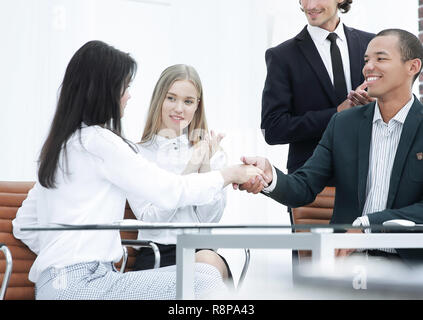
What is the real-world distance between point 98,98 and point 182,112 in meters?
0.91

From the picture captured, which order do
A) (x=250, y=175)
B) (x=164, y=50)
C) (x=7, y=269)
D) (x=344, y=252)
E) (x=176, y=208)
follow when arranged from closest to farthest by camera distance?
(x=344, y=252), (x=7, y=269), (x=250, y=175), (x=176, y=208), (x=164, y=50)

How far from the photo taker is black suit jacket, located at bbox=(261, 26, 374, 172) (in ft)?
8.30

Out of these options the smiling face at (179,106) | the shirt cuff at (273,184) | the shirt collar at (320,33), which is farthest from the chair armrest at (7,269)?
the shirt collar at (320,33)

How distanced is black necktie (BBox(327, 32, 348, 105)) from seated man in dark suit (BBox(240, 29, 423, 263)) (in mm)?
413

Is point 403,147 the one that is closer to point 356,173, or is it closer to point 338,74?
point 356,173

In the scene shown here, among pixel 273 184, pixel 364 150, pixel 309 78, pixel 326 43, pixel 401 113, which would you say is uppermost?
pixel 326 43

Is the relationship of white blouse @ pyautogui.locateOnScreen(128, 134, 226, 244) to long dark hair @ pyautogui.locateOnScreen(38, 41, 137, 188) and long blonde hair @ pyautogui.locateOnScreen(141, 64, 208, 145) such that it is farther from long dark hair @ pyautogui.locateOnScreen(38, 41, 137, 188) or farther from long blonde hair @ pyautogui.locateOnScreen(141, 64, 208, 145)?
long dark hair @ pyautogui.locateOnScreen(38, 41, 137, 188)

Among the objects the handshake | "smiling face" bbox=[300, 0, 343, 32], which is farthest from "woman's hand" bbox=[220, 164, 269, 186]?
"smiling face" bbox=[300, 0, 343, 32]

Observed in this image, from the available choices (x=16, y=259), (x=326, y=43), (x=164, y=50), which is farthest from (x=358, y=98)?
(x=164, y=50)

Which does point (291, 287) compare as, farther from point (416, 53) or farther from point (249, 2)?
point (249, 2)

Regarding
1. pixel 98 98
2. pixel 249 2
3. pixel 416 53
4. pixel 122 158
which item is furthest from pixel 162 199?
pixel 249 2

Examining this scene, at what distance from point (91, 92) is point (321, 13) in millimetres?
1335

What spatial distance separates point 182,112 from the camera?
8.39 feet

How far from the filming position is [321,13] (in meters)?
2.71
